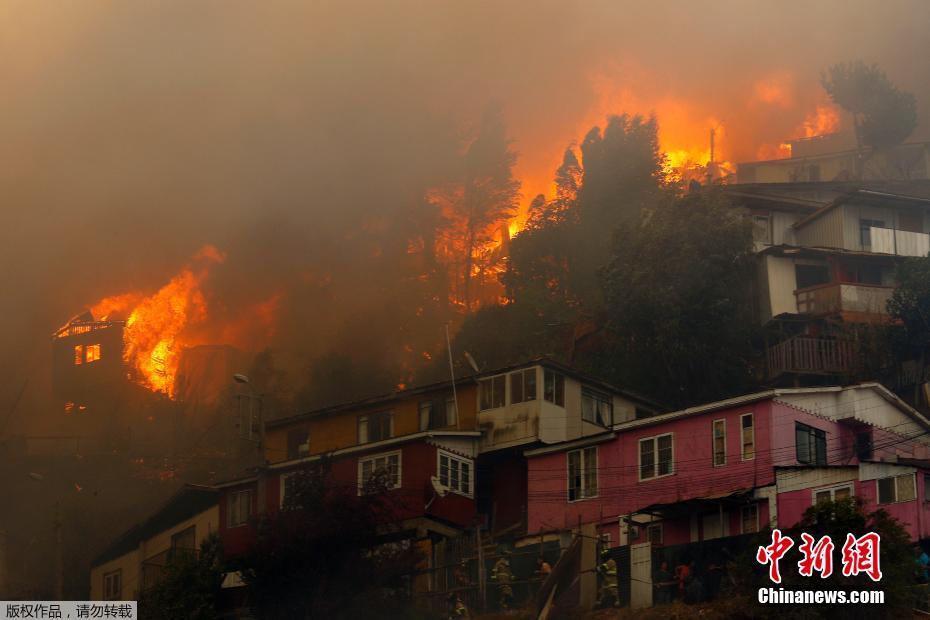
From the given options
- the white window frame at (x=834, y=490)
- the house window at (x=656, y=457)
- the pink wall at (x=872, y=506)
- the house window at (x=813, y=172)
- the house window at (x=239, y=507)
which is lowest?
the pink wall at (x=872, y=506)

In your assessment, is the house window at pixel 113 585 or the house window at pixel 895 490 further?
the house window at pixel 113 585

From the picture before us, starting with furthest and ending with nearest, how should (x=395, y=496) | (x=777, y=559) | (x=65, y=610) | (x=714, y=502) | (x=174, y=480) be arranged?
(x=174, y=480) → (x=395, y=496) → (x=65, y=610) → (x=714, y=502) → (x=777, y=559)

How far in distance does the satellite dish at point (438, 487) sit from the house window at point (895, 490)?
18.5m

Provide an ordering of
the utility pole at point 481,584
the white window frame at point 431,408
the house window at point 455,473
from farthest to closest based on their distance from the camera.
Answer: the white window frame at point 431,408
the house window at point 455,473
the utility pole at point 481,584

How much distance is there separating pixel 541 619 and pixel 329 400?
41939 mm

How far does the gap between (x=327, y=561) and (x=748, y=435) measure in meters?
16.1

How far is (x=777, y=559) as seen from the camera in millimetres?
38062

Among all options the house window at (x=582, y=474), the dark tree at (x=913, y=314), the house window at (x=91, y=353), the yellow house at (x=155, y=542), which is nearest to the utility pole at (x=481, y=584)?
the house window at (x=582, y=474)

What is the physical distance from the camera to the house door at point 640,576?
42188 mm

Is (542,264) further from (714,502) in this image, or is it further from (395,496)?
(714,502)

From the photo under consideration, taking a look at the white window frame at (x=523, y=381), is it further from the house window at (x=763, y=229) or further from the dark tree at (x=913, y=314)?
the house window at (x=763, y=229)

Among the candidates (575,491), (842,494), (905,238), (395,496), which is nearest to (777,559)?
(842,494)

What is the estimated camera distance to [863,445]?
161ft

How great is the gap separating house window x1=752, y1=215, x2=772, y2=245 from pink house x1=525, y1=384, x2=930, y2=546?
19.9m
